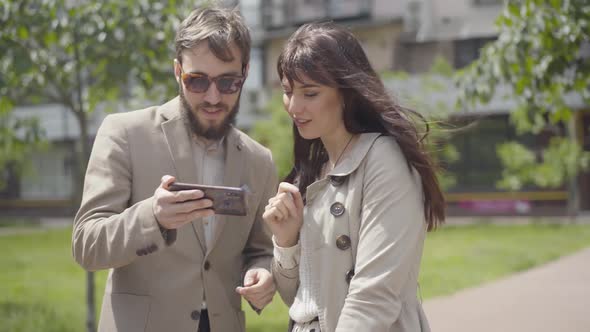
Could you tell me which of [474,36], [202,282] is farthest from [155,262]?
[474,36]

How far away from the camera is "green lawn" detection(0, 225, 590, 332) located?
29.6 ft

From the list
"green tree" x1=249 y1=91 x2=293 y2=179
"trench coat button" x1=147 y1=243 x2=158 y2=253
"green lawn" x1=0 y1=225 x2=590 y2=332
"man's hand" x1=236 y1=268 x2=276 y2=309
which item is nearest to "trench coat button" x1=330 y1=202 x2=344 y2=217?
"man's hand" x1=236 y1=268 x2=276 y2=309

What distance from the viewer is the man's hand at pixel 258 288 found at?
2.85m

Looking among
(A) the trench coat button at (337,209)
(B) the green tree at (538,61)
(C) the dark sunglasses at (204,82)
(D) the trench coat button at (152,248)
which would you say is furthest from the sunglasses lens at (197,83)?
(B) the green tree at (538,61)

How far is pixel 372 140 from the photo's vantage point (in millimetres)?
2531

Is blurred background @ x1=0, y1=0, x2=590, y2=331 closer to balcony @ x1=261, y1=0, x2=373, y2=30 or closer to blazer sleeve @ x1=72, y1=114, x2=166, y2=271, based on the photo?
balcony @ x1=261, y1=0, x2=373, y2=30

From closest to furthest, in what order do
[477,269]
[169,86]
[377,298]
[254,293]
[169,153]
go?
[377,298] → [254,293] → [169,153] → [169,86] → [477,269]

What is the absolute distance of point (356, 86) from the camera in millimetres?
2523

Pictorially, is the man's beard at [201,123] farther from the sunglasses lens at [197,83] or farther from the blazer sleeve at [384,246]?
the blazer sleeve at [384,246]

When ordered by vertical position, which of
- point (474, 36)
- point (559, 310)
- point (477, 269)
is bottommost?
point (477, 269)

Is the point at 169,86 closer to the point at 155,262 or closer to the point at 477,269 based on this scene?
the point at 155,262

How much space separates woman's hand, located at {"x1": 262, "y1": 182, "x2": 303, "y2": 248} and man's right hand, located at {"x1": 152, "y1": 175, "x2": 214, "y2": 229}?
0.69 ft

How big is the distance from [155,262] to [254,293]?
0.44m

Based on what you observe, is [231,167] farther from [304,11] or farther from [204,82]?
[304,11]
